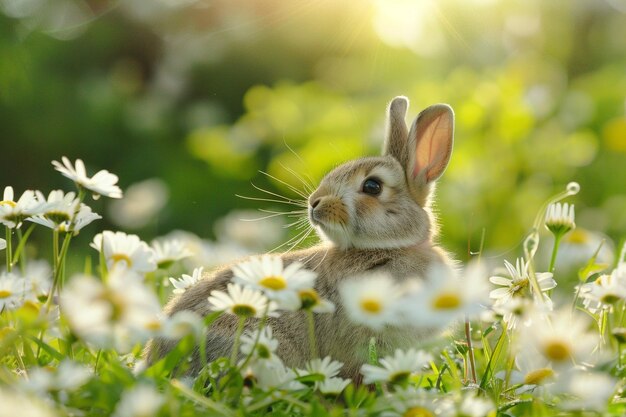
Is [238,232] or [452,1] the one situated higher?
[452,1]

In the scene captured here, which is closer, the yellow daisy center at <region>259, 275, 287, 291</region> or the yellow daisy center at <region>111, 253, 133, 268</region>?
the yellow daisy center at <region>259, 275, 287, 291</region>

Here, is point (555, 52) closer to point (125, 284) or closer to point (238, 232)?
point (238, 232)

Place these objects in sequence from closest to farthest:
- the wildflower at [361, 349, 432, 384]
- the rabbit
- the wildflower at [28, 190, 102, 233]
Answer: the wildflower at [361, 349, 432, 384] < the wildflower at [28, 190, 102, 233] < the rabbit

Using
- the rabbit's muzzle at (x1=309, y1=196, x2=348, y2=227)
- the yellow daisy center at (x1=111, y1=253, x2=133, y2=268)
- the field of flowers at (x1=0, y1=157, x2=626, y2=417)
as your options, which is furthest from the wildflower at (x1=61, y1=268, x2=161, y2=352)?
the rabbit's muzzle at (x1=309, y1=196, x2=348, y2=227)

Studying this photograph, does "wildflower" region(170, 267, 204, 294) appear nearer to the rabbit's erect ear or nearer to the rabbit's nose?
the rabbit's nose

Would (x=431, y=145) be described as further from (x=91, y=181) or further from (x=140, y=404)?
(x=140, y=404)

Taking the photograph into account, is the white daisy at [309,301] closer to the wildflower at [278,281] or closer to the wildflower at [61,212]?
the wildflower at [278,281]

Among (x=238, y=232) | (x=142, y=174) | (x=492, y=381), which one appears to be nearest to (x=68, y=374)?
(x=492, y=381)
